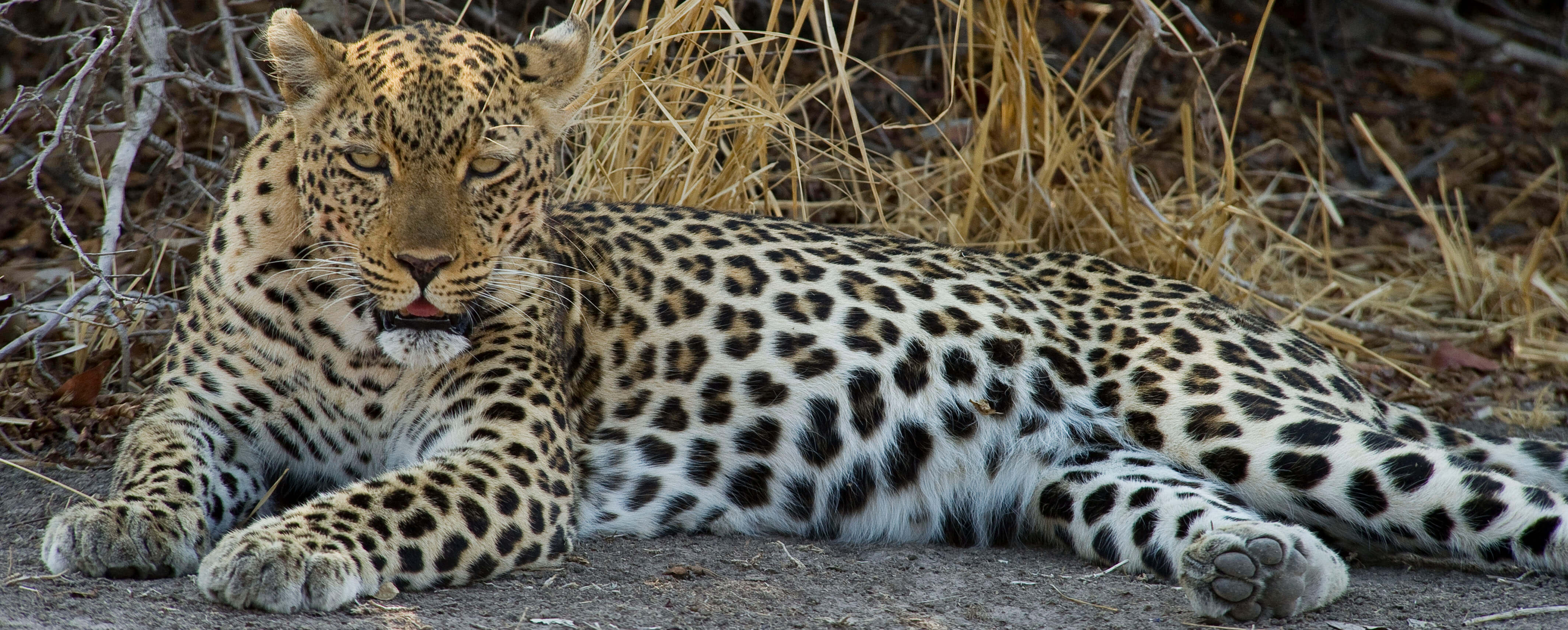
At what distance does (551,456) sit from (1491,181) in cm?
817

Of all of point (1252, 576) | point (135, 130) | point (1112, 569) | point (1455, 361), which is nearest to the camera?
point (1252, 576)

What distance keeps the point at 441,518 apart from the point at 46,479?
1418mm

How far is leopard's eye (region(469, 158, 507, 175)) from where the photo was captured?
4.00 m

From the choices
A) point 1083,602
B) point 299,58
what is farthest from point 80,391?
point 1083,602

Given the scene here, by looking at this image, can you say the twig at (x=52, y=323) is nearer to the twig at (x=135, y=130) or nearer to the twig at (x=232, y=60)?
the twig at (x=135, y=130)

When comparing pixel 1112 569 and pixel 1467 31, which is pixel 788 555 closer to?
pixel 1112 569

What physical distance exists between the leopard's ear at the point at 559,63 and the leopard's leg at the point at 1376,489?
7.56 feet

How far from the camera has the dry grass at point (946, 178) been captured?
239 inches

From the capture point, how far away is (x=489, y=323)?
4.38 meters

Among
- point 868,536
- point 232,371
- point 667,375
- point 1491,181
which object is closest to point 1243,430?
point 868,536

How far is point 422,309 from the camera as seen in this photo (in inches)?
158

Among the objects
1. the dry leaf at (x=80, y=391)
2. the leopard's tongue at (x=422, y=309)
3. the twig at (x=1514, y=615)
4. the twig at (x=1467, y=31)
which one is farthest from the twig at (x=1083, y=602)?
the twig at (x=1467, y=31)

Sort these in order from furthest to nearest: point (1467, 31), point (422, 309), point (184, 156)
A: point (1467, 31), point (184, 156), point (422, 309)

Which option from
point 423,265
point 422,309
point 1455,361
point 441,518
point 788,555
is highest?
point 423,265
